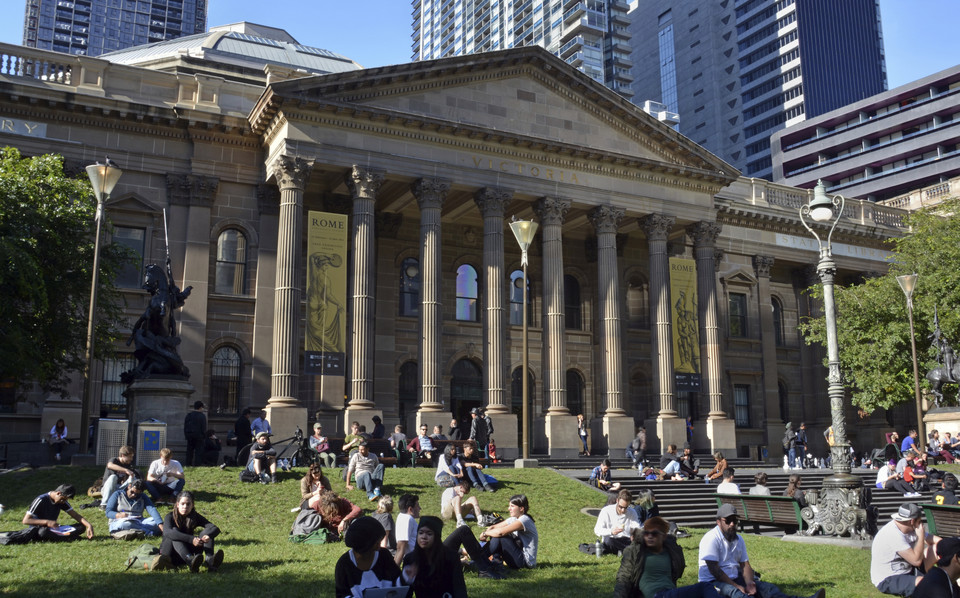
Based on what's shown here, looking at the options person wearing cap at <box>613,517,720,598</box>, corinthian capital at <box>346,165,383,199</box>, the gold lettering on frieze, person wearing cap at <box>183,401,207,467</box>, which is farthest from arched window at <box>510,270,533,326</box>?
person wearing cap at <box>613,517,720,598</box>

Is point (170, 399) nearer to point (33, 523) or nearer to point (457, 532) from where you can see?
point (33, 523)

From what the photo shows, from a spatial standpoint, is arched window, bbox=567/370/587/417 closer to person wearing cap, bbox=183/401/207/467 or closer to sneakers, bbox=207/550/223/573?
person wearing cap, bbox=183/401/207/467

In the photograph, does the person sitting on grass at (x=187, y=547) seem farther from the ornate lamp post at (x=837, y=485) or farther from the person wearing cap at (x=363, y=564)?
the ornate lamp post at (x=837, y=485)

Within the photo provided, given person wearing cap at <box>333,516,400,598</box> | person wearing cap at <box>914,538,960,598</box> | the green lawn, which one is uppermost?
person wearing cap at <box>333,516,400,598</box>

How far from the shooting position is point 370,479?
18875 millimetres

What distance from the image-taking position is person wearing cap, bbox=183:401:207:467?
2092 centimetres

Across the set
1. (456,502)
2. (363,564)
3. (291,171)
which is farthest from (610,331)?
(363,564)

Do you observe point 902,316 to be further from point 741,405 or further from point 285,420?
point 285,420

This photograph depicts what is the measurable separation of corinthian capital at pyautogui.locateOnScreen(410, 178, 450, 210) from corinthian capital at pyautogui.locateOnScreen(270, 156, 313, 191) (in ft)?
13.3

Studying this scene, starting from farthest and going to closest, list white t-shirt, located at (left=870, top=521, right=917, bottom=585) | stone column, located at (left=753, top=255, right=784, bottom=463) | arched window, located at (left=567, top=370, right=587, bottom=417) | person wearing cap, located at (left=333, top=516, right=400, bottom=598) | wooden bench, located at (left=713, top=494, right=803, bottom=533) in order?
stone column, located at (left=753, top=255, right=784, bottom=463)
arched window, located at (left=567, top=370, right=587, bottom=417)
wooden bench, located at (left=713, top=494, right=803, bottom=533)
white t-shirt, located at (left=870, top=521, right=917, bottom=585)
person wearing cap, located at (left=333, top=516, right=400, bottom=598)

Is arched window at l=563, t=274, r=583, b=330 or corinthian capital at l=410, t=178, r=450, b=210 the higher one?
corinthian capital at l=410, t=178, r=450, b=210

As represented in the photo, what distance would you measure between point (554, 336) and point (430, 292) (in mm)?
5251

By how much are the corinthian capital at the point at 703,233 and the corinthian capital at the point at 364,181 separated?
14.1 m

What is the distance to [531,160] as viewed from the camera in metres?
33.3
